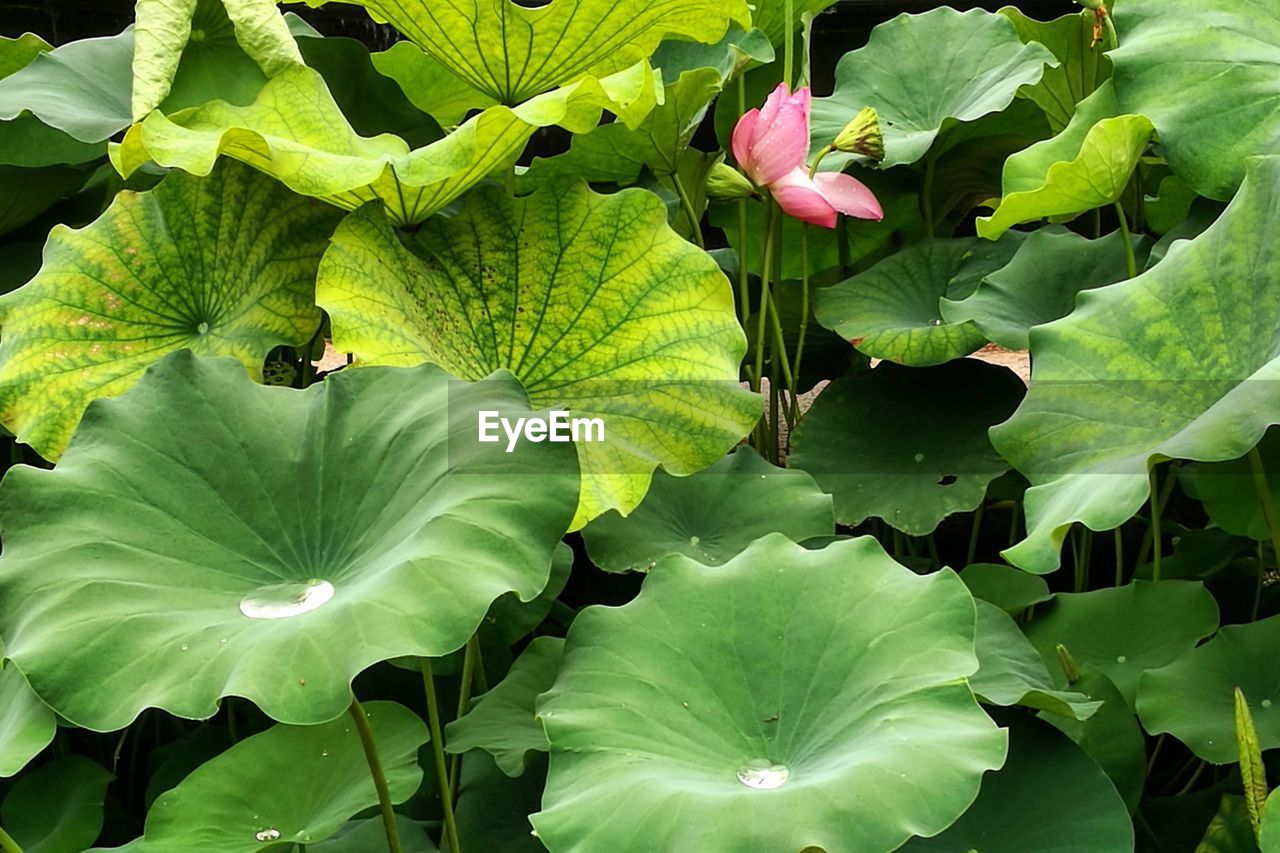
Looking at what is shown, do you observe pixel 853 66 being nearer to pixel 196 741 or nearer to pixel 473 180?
pixel 473 180

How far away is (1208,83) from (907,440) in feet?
1.43

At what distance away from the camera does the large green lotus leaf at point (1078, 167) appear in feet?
3.28

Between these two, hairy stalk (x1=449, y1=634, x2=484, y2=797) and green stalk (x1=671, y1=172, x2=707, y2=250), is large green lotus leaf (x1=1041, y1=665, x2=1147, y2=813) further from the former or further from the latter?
green stalk (x1=671, y1=172, x2=707, y2=250)

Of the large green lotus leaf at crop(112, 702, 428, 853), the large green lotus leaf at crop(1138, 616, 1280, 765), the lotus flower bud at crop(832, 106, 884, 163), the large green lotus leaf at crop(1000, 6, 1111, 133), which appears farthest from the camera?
the large green lotus leaf at crop(1000, 6, 1111, 133)

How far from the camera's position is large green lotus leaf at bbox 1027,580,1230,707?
102cm

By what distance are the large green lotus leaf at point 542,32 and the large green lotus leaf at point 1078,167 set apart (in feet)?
0.94

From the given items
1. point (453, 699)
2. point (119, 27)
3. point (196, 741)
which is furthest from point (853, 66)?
point (119, 27)

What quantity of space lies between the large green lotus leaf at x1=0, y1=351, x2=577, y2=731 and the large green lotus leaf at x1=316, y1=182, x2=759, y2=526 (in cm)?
13

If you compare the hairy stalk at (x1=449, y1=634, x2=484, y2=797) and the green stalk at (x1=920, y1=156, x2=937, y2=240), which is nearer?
the hairy stalk at (x1=449, y1=634, x2=484, y2=797)

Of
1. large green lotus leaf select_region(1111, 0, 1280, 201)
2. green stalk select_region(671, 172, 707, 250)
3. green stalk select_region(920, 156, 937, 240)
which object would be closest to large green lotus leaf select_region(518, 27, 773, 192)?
green stalk select_region(671, 172, 707, 250)

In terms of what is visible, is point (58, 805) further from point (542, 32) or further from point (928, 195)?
point (928, 195)

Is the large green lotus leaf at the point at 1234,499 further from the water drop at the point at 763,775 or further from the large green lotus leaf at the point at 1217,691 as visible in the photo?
the water drop at the point at 763,775

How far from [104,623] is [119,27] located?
3.90m

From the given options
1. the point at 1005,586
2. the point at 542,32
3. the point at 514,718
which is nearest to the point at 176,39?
the point at 542,32
